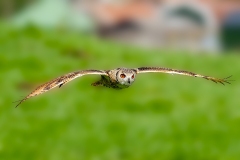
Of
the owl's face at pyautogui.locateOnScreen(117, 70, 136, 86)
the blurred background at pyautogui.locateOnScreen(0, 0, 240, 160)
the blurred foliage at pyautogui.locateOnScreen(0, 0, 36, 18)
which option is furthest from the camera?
the blurred foliage at pyautogui.locateOnScreen(0, 0, 36, 18)

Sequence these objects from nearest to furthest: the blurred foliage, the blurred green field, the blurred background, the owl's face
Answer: the owl's face
the blurred green field
the blurred background
the blurred foliage

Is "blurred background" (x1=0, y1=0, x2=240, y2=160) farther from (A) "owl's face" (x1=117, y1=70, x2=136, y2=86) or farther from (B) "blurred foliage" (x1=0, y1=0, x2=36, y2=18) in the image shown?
(A) "owl's face" (x1=117, y1=70, x2=136, y2=86)

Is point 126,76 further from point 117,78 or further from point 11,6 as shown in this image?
point 11,6

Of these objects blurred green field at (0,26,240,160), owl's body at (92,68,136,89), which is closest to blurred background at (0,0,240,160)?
blurred green field at (0,26,240,160)

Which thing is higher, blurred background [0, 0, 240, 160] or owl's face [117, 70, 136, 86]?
blurred background [0, 0, 240, 160]

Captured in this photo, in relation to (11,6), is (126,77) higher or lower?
lower

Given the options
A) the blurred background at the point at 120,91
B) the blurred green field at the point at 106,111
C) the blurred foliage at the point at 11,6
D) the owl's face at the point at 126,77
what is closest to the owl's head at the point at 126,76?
the owl's face at the point at 126,77

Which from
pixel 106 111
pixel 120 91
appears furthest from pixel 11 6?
pixel 106 111
